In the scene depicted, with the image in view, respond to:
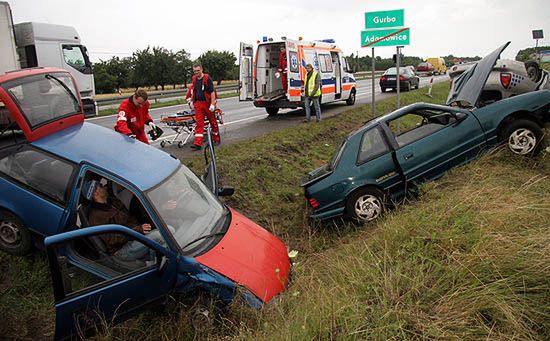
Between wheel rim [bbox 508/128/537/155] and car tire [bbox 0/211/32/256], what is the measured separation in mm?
6357

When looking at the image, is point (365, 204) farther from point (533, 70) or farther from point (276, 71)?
point (276, 71)

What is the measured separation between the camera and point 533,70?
855 cm

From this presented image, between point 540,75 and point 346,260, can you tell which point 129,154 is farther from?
point 540,75

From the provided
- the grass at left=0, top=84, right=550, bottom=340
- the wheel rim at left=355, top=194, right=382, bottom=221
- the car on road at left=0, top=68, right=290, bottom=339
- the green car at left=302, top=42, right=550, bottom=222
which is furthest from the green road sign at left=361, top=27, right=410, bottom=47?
the car on road at left=0, top=68, right=290, bottom=339

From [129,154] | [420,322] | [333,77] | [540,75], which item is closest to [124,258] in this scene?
[129,154]

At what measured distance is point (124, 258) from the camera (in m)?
3.56

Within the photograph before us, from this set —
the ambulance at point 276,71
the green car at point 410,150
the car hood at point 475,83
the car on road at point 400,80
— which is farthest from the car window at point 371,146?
the car on road at point 400,80

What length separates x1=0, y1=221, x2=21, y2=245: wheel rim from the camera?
4.44 meters

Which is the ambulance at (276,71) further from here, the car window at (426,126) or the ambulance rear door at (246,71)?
the car window at (426,126)

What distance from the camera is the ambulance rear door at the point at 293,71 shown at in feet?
43.0

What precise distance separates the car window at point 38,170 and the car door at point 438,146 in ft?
13.9

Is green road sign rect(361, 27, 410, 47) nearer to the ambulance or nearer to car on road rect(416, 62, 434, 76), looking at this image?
the ambulance

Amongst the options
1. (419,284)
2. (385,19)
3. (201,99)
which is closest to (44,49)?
(201,99)

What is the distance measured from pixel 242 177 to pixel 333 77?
9.05 meters
